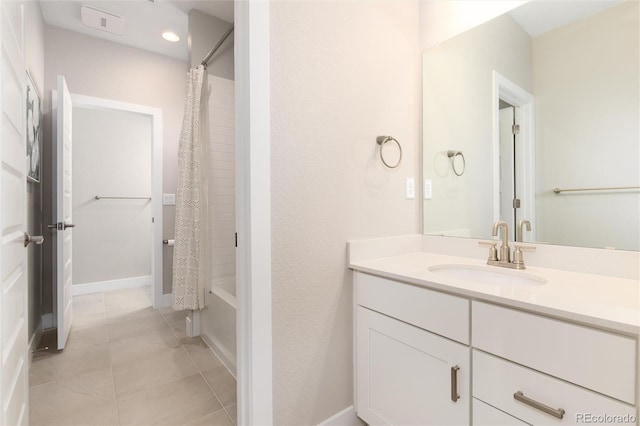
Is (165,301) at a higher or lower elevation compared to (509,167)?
lower

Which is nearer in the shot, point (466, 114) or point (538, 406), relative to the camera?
point (538, 406)

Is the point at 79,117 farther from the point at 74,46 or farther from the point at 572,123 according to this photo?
the point at 572,123

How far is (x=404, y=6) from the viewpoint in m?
1.68

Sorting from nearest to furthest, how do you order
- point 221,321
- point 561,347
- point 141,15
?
point 561,347 < point 221,321 < point 141,15

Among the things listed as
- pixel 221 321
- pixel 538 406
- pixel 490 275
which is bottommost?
pixel 221 321

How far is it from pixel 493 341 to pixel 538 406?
0.18 m

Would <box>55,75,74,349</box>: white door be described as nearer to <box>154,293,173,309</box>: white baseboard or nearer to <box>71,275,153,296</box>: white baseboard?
<box>154,293,173,309</box>: white baseboard

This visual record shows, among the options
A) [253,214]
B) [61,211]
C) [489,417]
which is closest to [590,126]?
[489,417]

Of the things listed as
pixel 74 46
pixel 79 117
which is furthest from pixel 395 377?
pixel 79 117

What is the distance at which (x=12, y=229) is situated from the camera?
1.01 m

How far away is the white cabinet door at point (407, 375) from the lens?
1.01 m

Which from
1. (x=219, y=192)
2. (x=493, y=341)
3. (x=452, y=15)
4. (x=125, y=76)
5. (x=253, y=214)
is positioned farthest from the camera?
(x=125, y=76)

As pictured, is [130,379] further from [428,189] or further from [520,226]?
[520,226]

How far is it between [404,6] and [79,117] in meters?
3.77
